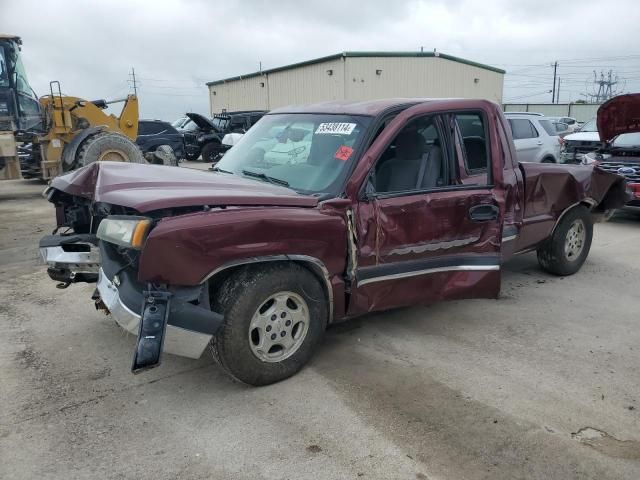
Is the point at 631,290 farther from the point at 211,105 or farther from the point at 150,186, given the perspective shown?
the point at 211,105

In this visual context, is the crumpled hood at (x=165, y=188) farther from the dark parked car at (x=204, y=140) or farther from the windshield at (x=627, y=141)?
the dark parked car at (x=204, y=140)

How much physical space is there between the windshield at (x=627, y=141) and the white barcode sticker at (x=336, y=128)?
7694mm

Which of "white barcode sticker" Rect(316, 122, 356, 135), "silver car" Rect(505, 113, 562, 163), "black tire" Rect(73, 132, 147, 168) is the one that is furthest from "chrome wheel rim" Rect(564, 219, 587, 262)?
"black tire" Rect(73, 132, 147, 168)

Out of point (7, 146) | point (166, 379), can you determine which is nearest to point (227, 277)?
point (166, 379)

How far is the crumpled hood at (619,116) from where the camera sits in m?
8.24

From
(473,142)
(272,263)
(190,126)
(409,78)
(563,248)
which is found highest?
(409,78)

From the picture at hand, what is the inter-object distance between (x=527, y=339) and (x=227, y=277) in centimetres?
251

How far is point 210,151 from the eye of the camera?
2003cm

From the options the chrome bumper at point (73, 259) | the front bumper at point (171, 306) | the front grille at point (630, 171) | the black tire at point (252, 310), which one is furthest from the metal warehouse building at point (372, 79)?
the front bumper at point (171, 306)

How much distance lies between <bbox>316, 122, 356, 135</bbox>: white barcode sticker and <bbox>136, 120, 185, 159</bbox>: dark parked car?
47.0 feet

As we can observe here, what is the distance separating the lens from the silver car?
464 inches

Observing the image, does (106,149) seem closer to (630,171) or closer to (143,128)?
(143,128)

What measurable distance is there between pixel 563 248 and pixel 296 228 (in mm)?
3757

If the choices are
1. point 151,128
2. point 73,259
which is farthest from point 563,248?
point 151,128
